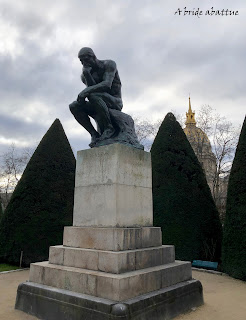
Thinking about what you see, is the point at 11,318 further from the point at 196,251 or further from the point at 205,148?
the point at 205,148

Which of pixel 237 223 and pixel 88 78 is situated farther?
pixel 237 223

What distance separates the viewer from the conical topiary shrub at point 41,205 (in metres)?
12.4

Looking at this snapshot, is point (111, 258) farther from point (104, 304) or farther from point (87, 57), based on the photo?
point (87, 57)

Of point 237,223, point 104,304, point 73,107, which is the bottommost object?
point 104,304

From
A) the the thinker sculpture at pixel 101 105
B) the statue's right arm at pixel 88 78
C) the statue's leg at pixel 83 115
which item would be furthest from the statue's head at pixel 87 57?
the statue's leg at pixel 83 115

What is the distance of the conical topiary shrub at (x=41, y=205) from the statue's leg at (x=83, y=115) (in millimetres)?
7017

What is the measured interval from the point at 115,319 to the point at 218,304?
321 cm

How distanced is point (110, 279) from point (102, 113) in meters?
3.63

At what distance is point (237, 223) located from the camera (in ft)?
33.0

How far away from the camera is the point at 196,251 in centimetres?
1184

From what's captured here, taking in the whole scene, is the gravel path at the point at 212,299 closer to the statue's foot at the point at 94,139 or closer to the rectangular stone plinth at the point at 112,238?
the rectangular stone plinth at the point at 112,238

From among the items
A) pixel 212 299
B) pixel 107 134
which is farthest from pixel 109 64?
pixel 212 299

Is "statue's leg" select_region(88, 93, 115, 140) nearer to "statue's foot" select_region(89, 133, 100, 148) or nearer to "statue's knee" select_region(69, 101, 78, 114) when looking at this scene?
"statue's foot" select_region(89, 133, 100, 148)

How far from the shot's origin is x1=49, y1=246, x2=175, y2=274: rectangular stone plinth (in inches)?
195
